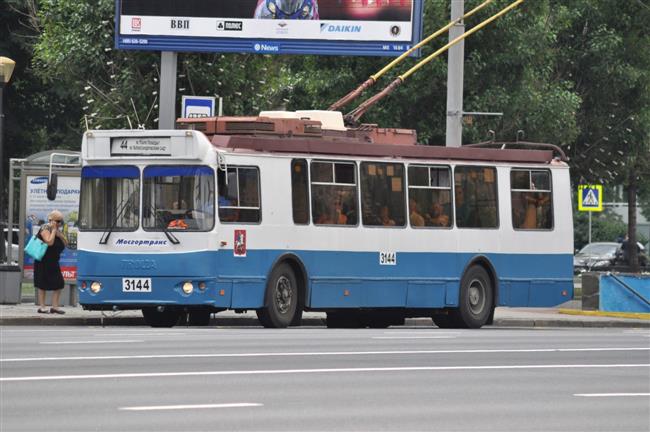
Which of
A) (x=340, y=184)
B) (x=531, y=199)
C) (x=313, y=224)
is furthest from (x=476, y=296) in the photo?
(x=313, y=224)

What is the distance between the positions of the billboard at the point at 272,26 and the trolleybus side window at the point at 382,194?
632 cm

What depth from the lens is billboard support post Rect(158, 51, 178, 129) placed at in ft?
100

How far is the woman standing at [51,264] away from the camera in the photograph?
26.3m

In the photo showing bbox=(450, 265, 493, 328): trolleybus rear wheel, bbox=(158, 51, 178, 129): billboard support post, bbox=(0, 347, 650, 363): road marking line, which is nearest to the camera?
bbox=(0, 347, 650, 363): road marking line

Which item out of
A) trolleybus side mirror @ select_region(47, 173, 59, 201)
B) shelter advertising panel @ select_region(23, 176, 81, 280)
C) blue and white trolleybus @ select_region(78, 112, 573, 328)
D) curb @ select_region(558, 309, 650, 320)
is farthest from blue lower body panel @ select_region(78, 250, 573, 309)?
shelter advertising panel @ select_region(23, 176, 81, 280)

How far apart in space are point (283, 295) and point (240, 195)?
1547mm

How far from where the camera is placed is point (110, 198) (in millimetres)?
→ 23938

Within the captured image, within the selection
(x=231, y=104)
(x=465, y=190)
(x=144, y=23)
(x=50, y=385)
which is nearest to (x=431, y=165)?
(x=465, y=190)

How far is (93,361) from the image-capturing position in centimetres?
1596

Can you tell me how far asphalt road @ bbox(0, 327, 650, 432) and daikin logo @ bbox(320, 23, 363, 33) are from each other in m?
11.7

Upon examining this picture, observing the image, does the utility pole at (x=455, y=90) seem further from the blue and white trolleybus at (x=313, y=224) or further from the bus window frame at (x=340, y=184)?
the bus window frame at (x=340, y=184)

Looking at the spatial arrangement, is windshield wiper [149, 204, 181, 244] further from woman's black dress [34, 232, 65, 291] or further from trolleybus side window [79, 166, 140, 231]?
woman's black dress [34, 232, 65, 291]

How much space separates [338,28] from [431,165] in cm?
613

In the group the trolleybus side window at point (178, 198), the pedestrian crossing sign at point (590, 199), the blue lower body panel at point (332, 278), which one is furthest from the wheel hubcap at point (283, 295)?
the pedestrian crossing sign at point (590, 199)
